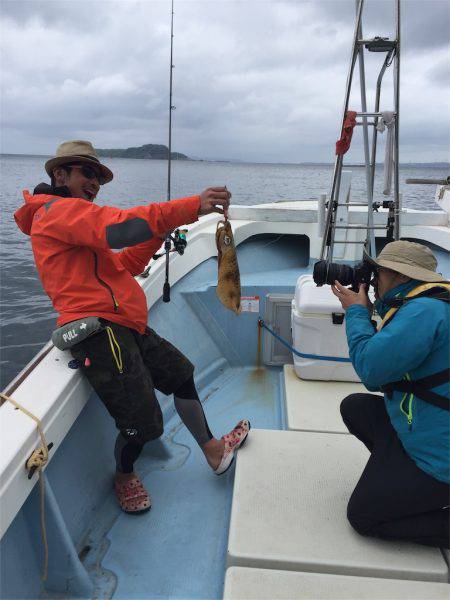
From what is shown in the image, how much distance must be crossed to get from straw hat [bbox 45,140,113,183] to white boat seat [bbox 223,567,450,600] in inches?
71.9

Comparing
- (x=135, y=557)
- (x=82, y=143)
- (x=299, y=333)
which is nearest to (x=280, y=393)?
(x=299, y=333)

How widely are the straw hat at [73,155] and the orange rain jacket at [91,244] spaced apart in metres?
0.18

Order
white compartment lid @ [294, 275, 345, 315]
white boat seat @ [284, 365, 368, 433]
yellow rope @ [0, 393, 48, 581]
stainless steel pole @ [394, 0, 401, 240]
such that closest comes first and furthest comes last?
yellow rope @ [0, 393, 48, 581], white boat seat @ [284, 365, 368, 433], stainless steel pole @ [394, 0, 401, 240], white compartment lid @ [294, 275, 345, 315]

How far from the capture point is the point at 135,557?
1.96 metres

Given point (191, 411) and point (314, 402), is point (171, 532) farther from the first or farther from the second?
point (314, 402)

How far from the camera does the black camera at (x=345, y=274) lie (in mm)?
2023

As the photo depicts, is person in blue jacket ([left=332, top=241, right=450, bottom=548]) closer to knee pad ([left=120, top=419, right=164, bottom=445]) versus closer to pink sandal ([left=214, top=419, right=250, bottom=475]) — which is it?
pink sandal ([left=214, top=419, right=250, bottom=475])

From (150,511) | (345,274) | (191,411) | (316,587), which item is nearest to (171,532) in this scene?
(150,511)

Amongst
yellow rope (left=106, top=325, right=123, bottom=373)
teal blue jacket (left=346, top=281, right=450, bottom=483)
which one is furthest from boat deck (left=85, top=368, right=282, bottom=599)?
teal blue jacket (left=346, top=281, right=450, bottom=483)

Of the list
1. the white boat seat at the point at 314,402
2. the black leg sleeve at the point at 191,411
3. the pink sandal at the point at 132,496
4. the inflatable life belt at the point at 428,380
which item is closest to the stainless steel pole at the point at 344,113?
the white boat seat at the point at 314,402

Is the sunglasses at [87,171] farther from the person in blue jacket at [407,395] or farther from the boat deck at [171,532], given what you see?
the boat deck at [171,532]

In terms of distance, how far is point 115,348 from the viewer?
1979 mm

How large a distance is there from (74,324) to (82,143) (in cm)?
86

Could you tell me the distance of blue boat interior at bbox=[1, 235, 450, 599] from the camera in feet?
5.59
